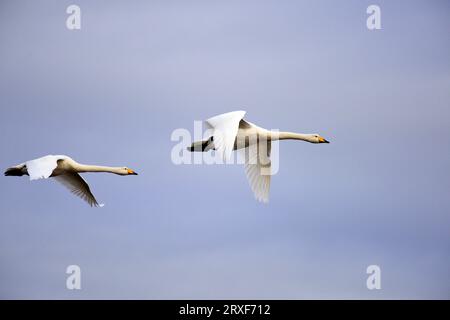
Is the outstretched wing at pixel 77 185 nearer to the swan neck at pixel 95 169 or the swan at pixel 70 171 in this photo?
the swan at pixel 70 171

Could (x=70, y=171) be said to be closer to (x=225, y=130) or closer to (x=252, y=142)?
(x=252, y=142)

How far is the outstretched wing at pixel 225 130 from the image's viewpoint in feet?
69.2

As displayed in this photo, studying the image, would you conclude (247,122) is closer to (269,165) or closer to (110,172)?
(269,165)

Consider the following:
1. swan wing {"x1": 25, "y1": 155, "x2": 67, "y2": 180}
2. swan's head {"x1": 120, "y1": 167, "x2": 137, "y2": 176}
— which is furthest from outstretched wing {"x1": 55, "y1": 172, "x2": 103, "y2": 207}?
swan wing {"x1": 25, "y1": 155, "x2": 67, "y2": 180}

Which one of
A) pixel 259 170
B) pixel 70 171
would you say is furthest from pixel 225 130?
pixel 70 171

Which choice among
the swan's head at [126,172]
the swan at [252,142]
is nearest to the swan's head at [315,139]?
the swan at [252,142]

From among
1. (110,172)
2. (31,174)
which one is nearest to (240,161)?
(110,172)

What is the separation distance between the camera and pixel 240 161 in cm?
2614

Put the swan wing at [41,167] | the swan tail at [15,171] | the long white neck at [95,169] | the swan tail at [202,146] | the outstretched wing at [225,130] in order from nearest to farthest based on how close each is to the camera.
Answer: the outstretched wing at [225,130] < the swan wing at [41,167] < the swan tail at [202,146] < the swan tail at [15,171] < the long white neck at [95,169]

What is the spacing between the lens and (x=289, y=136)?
26188 mm

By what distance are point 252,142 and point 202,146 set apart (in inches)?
53.7

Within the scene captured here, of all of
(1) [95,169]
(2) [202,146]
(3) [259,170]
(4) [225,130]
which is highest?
(4) [225,130]

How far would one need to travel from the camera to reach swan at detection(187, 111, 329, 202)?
22612 mm

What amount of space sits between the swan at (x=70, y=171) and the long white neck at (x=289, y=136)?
404 centimetres
